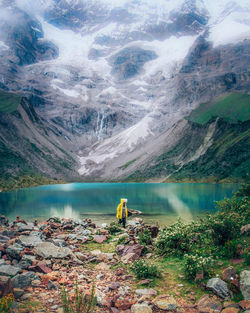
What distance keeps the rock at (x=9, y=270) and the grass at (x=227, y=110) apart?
454 feet

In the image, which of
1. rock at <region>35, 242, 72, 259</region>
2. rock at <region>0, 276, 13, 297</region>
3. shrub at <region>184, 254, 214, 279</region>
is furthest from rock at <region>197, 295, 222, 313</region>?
rock at <region>35, 242, 72, 259</region>

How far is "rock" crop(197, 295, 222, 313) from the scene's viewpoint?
7641mm

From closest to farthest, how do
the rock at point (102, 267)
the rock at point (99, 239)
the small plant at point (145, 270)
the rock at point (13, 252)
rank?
the small plant at point (145, 270), the rock at point (13, 252), the rock at point (102, 267), the rock at point (99, 239)

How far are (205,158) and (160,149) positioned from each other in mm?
35528

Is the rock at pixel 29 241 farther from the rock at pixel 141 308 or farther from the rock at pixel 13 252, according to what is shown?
the rock at pixel 141 308

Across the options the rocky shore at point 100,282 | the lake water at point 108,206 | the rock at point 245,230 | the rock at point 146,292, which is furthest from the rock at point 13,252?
the lake water at point 108,206

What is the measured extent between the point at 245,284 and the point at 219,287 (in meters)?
0.78

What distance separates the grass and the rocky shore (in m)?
135

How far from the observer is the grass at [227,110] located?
458 feet

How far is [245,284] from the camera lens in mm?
8172

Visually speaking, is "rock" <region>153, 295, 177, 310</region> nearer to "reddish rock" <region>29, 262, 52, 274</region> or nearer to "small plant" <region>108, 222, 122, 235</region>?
"reddish rock" <region>29, 262, 52, 274</region>

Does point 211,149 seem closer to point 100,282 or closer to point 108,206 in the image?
point 108,206

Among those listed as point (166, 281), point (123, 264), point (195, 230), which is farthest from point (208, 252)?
point (195, 230)

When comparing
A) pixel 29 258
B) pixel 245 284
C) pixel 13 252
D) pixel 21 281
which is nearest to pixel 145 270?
pixel 245 284
